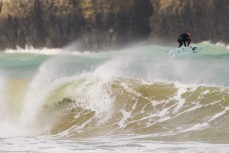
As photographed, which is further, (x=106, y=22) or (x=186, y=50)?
(x=106, y=22)

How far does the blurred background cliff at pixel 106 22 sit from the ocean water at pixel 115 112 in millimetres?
26463

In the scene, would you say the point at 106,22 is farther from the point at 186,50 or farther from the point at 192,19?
the point at 186,50

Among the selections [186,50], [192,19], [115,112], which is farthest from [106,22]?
Answer: [115,112]

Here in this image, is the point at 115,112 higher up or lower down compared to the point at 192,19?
lower down

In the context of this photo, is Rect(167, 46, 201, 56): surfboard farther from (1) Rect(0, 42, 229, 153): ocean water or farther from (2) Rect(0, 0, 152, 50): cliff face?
(2) Rect(0, 0, 152, 50): cliff face

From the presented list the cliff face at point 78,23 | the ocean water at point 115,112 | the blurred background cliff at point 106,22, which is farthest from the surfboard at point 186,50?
the cliff face at point 78,23

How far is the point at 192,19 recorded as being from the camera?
51094mm

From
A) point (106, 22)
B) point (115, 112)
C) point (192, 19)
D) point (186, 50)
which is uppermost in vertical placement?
point (106, 22)

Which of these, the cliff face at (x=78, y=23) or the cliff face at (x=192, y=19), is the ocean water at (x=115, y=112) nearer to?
the cliff face at (x=192, y=19)

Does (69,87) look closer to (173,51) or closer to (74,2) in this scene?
(173,51)

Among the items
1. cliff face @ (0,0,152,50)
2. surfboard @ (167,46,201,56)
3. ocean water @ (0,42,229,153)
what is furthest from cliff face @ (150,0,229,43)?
ocean water @ (0,42,229,153)

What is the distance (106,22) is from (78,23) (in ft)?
8.56

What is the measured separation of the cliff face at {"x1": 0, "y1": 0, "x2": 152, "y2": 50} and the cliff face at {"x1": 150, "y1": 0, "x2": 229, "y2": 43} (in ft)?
8.32

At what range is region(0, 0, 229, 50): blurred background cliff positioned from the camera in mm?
50875
